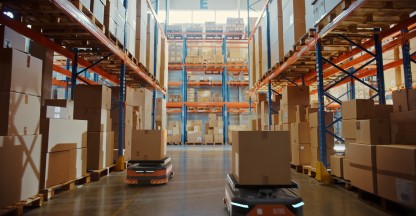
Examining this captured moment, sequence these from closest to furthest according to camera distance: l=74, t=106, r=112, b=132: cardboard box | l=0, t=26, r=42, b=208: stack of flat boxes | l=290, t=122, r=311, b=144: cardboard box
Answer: l=0, t=26, r=42, b=208: stack of flat boxes < l=74, t=106, r=112, b=132: cardboard box < l=290, t=122, r=311, b=144: cardboard box

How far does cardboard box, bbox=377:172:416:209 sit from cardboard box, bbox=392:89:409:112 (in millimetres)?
990

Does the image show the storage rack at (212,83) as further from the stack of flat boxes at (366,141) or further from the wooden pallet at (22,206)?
the wooden pallet at (22,206)

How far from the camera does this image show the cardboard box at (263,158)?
9.82 feet

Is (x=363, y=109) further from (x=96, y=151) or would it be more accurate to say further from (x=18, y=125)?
(x=96, y=151)

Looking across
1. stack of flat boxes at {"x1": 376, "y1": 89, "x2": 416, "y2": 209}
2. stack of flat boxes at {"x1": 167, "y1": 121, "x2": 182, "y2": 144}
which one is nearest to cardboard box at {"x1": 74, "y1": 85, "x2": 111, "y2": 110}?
stack of flat boxes at {"x1": 376, "y1": 89, "x2": 416, "y2": 209}

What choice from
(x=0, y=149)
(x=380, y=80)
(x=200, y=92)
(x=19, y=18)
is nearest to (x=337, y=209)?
(x=380, y=80)

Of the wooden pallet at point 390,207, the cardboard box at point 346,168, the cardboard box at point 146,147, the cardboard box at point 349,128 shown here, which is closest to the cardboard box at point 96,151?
the cardboard box at point 146,147

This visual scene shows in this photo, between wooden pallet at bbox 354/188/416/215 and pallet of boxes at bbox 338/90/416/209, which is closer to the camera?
pallet of boxes at bbox 338/90/416/209

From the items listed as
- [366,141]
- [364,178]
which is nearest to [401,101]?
[366,141]

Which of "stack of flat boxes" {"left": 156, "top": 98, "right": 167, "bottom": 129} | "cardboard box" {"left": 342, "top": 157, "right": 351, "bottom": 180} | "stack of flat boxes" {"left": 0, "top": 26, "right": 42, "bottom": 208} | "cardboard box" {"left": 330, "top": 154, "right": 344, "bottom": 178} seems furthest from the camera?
"stack of flat boxes" {"left": 156, "top": 98, "right": 167, "bottom": 129}

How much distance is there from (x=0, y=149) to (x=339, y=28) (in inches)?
209

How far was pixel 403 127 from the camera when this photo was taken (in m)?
3.68

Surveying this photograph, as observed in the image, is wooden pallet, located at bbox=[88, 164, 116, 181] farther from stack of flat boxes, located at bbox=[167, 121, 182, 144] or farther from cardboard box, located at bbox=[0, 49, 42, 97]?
stack of flat boxes, located at bbox=[167, 121, 182, 144]

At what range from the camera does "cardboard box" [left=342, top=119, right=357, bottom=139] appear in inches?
177
